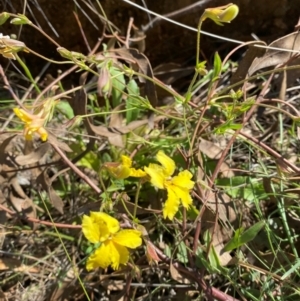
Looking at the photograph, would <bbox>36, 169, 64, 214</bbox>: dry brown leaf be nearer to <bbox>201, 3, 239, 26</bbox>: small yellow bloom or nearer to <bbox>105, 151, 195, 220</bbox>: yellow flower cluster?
<bbox>105, 151, 195, 220</bbox>: yellow flower cluster

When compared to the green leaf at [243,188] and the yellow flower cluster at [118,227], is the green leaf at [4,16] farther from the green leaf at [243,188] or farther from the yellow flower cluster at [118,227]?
the green leaf at [243,188]

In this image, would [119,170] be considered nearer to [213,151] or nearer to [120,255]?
[120,255]

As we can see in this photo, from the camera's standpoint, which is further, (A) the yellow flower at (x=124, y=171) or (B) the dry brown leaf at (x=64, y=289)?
(B) the dry brown leaf at (x=64, y=289)

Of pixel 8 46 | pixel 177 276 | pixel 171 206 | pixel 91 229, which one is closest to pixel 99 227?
pixel 91 229

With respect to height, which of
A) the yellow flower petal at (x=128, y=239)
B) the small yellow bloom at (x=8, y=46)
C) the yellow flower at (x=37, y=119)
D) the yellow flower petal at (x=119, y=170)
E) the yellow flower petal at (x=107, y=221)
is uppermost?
the small yellow bloom at (x=8, y=46)

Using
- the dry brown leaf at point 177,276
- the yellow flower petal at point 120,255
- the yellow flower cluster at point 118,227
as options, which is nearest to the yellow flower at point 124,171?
the yellow flower cluster at point 118,227

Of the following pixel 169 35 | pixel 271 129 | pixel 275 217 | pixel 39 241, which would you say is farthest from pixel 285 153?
pixel 39 241
